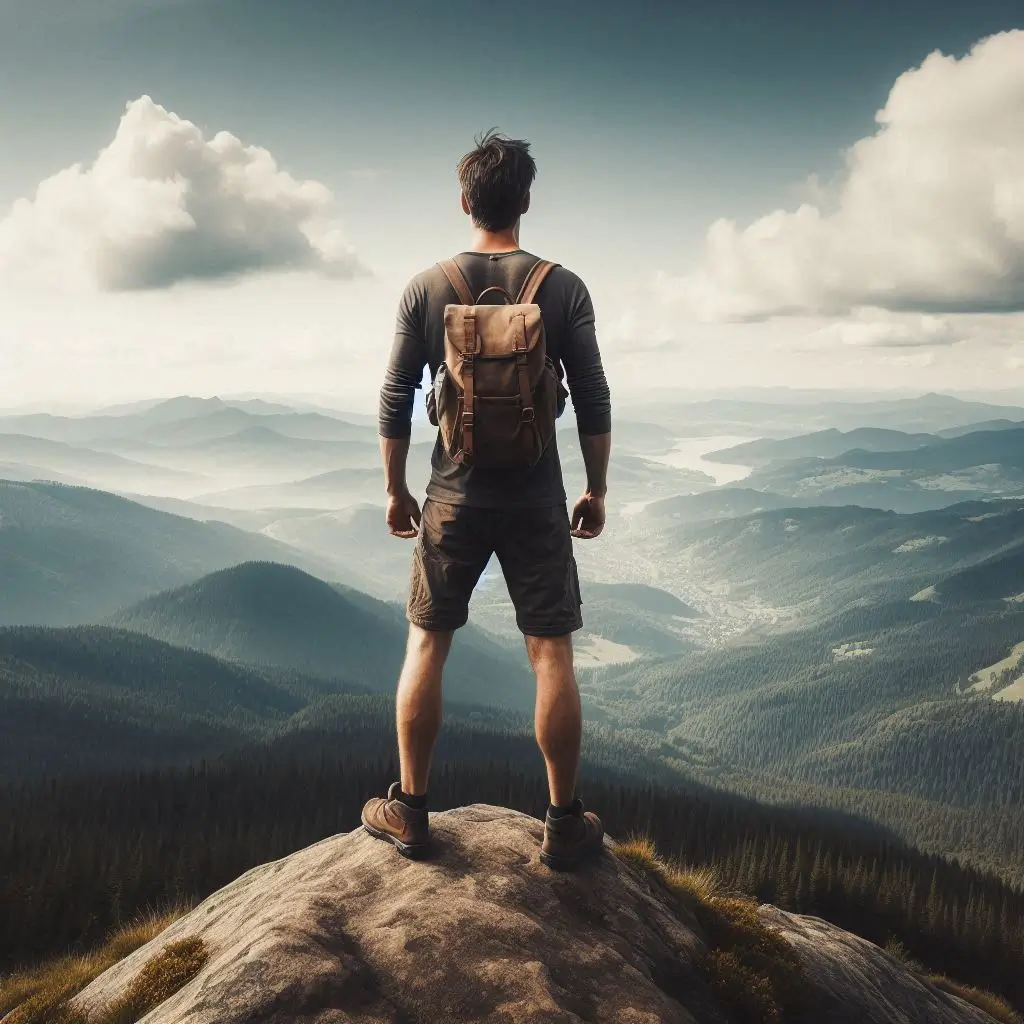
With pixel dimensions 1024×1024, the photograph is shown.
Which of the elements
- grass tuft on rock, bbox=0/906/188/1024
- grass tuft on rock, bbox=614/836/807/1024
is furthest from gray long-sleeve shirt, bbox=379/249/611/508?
grass tuft on rock, bbox=0/906/188/1024

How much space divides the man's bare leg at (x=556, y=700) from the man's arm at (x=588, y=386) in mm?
1425

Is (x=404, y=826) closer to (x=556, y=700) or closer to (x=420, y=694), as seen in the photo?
(x=420, y=694)

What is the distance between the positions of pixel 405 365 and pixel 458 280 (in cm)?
120

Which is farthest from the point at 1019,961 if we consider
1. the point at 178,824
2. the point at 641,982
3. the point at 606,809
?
the point at 641,982

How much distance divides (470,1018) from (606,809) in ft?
344

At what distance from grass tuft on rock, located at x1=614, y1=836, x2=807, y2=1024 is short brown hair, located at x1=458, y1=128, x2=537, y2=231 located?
9.70 meters

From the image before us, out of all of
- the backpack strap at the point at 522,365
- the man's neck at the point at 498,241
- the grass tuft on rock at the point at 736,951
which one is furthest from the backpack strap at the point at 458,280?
the grass tuft on rock at the point at 736,951

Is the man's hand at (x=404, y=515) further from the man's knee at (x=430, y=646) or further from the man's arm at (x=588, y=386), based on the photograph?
the man's arm at (x=588, y=386)

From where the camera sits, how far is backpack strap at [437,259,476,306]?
28.8 ft

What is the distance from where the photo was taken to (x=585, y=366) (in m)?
9.10

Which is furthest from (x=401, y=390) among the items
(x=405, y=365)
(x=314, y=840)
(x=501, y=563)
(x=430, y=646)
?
(x=314, y=840)

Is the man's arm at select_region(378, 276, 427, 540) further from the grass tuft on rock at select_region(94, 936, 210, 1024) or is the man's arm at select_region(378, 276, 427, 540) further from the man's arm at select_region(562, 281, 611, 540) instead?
the grass tuft on rock at select_region(94, 936, 210, 1024)

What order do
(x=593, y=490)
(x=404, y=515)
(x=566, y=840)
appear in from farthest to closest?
(x=566, y=840)
(x=404, y=515)
(x=593, y=490)

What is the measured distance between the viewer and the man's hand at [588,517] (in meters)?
9.74
